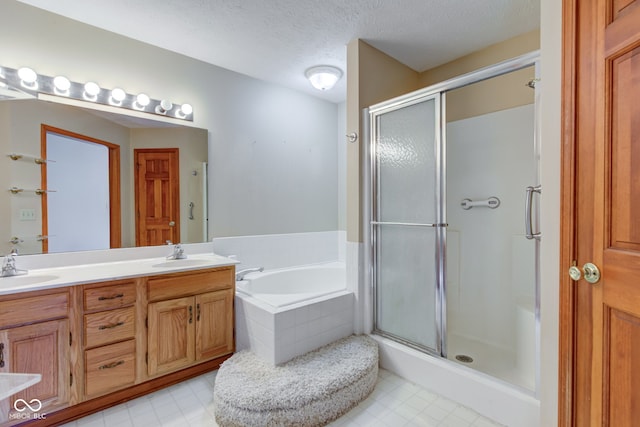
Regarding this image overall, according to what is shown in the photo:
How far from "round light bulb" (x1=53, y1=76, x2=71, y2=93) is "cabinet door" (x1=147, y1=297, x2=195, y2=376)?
1.62 metres

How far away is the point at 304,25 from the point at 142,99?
1.40m

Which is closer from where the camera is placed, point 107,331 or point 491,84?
point 107,331

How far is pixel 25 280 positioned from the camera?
1.65 meters

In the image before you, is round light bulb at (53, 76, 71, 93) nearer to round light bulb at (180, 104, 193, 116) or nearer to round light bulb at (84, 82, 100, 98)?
round light bulb at (84, 82, 100, 98)

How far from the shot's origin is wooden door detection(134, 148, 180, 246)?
226cm

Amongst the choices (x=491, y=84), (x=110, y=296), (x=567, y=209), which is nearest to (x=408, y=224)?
(x=567, y=209)

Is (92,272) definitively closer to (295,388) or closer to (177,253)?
(177,253)

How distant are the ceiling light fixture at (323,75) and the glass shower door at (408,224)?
728mm

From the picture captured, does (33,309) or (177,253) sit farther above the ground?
(177,253)

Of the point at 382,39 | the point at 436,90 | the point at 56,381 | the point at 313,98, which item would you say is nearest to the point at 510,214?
the point at 436,90

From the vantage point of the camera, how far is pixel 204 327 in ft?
6.67

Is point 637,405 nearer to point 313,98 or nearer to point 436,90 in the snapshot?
point 436,90

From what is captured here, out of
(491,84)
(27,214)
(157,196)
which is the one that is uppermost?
(491,84)

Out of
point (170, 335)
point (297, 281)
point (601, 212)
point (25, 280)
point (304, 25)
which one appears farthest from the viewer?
point (297, 281)
